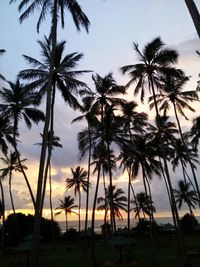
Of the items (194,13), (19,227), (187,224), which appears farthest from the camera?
(187,224)

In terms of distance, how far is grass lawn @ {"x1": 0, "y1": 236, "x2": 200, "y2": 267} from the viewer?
27.8 meters

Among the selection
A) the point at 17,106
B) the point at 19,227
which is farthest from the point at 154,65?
the point at 19,227

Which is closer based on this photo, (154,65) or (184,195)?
(154,65)

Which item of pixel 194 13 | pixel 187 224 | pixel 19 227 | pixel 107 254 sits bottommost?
pixel 107 254

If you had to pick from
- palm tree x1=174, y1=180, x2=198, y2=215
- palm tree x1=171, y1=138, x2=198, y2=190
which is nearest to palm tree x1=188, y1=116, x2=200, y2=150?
palm tree x1=171, y1=138, x2=198, y2=190

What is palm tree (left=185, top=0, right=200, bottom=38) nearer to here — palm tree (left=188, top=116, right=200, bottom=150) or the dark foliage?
palm tree (left=188, top=116, right=200, bottom=150)

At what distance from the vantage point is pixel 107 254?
3709 centimetres

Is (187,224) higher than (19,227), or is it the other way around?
(187,224)

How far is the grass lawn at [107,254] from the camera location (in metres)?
27.8

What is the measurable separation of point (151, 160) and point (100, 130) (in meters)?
10.1

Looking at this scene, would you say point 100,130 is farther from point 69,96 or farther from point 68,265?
point 68,265

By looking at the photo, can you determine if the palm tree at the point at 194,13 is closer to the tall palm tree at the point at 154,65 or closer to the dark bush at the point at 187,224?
the tall palm tree at the point at 154,65

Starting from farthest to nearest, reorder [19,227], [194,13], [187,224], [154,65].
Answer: [187,224]
[19,227]
[154,65]
[194,13]

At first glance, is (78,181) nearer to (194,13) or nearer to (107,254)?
(107,254)
